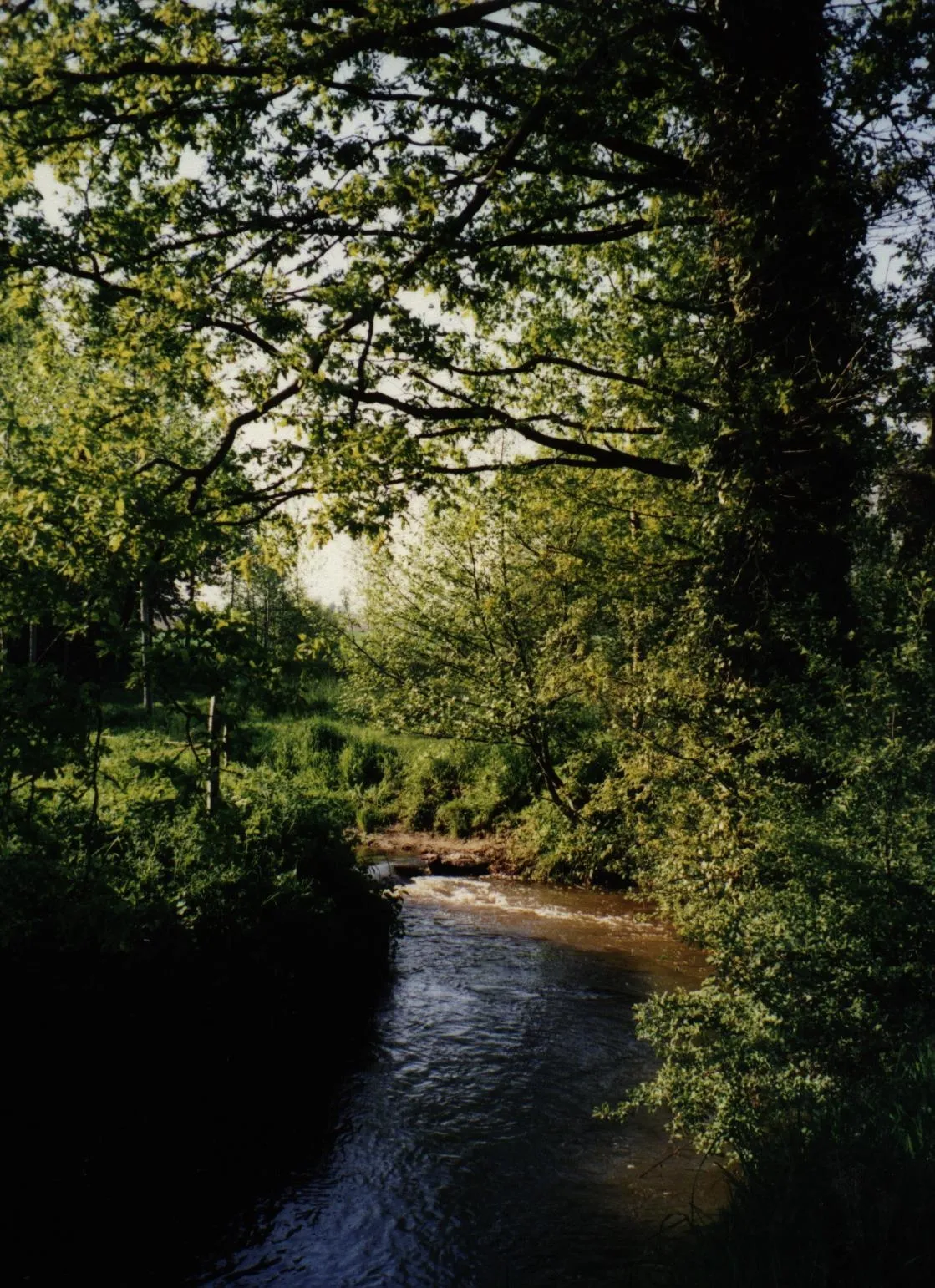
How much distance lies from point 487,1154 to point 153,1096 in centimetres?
276

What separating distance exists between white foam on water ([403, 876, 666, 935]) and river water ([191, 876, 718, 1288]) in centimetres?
169

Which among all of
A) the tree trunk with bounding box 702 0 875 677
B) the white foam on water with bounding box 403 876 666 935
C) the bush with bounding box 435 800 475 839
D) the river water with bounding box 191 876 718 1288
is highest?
the tree trunk with bounding box 702 0 875 677

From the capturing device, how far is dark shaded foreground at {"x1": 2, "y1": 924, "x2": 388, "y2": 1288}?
5531 millimetres

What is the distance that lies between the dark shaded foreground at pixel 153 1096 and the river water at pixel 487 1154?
15.7 inches

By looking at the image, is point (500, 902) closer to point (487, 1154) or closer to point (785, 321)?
point (487, 1154)

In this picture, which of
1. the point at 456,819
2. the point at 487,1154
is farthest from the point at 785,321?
the point at 456,819

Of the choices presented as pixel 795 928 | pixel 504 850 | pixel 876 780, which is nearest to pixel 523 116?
pixel 876 780

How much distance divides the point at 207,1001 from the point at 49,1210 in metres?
2.23

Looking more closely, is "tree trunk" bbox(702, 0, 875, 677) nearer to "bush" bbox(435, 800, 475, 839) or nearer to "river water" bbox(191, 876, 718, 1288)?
"river water" bbox(191, 876, 718, 1288)

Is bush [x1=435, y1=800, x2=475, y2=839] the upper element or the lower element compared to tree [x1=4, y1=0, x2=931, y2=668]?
lower

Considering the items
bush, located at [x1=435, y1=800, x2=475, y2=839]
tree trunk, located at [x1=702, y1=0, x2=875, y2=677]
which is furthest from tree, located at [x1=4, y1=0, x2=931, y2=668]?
bush, located at [x1=435, y1=800, x2=475, y2=839]

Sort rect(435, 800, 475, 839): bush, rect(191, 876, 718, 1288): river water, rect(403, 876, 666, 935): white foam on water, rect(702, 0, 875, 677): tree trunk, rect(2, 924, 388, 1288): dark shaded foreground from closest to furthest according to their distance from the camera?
rect(191, 876, 718, 1288): river water < rect(2, 924, 388, 1288): dark shaded foreground < rect(702, 0, 875, 677): tree trunk < rect(403, 876, 666, 935): white foam on water < rect(435, 800, 475, 839): bush

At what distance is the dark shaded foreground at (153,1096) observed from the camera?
553 centimetres

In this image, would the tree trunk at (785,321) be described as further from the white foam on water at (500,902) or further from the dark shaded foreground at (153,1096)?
the white foam on water at (500,902)
